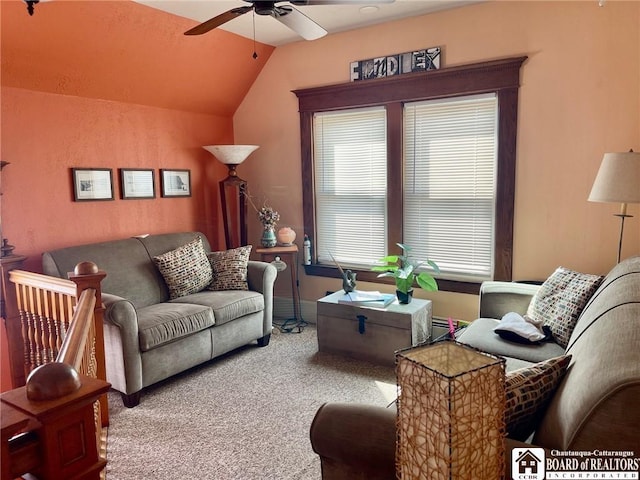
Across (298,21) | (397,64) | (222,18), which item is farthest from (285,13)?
(397,64)

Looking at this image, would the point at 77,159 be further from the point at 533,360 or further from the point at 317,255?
the point at 533,360

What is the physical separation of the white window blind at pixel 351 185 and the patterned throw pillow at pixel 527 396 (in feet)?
9.45

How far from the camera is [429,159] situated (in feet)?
12.8

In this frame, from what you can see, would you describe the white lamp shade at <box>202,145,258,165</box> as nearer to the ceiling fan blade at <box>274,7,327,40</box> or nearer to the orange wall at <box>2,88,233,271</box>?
the orange wall at <box>2,88,233,271</box>

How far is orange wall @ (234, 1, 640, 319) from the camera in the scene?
10.0 ft

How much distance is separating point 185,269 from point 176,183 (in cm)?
110

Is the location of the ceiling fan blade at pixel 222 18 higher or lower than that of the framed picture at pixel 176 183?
higher

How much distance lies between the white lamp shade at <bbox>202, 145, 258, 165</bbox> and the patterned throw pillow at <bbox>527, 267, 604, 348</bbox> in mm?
2935

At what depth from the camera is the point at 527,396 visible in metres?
1.31

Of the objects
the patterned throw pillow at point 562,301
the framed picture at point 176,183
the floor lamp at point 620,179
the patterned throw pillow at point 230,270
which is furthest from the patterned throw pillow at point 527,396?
the framed picture at point 176,183

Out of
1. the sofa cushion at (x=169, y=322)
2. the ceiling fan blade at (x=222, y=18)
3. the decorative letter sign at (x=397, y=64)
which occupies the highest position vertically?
the decorative letter sign at (x=397, y=64)

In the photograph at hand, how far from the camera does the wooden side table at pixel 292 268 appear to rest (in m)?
4.38

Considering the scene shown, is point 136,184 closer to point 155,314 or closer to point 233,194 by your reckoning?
point 233,194

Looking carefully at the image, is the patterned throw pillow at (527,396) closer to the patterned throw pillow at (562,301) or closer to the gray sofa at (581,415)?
the gray sofa at (581,415)
